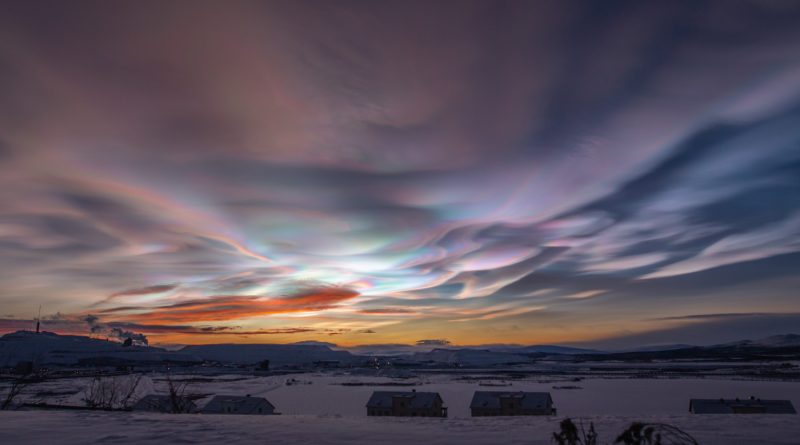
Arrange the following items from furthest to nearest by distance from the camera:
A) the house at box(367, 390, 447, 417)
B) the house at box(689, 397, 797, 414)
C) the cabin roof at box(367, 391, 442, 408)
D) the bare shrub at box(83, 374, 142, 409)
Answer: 1. the cabin roof at box(367, 391, 442, 408)
2. the house at box(367, 390, 447, 417)
3. the house at box(689, 397, 797, 414)
4. the bare shrub at box(83, 374, 142, 409)

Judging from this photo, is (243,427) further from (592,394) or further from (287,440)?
(592,394)

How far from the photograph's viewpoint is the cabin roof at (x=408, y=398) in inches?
2333

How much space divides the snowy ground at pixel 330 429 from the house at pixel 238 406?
140 feet

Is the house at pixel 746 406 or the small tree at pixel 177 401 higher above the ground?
the small tree at pixel 177 401

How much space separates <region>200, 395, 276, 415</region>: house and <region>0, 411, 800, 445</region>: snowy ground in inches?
1675

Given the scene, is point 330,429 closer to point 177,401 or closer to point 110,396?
point 177,401

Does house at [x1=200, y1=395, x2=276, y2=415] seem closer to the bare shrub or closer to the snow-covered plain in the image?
the bare shrub

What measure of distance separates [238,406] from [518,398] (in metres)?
30.6

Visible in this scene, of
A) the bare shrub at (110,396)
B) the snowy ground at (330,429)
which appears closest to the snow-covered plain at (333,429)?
the snowy ground at (330,429)

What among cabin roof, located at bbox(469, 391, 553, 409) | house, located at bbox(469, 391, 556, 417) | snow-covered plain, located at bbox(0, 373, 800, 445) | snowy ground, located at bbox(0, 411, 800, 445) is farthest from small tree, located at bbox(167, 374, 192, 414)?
cabin roof, located at bbox(469, 391, 553, 409)

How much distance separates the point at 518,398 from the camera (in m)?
57.0

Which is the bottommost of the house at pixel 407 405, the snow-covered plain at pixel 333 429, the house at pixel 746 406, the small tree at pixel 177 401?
the house at pixel 407 405

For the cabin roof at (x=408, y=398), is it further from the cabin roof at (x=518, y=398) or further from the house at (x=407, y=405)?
the cabin roof at (x=518, y=398)

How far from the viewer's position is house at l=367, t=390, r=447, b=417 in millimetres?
58375
